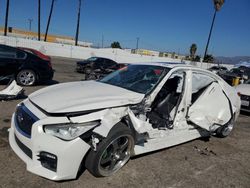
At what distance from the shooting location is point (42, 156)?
2.71 m

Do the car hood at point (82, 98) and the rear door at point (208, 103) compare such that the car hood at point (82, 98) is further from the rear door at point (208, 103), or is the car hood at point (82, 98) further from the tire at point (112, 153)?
the rear door at point (208, 103)

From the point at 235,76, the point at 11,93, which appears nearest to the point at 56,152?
the point at 11,93

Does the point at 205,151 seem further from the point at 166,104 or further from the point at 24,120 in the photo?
the point at 24,120

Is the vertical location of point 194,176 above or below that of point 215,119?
below

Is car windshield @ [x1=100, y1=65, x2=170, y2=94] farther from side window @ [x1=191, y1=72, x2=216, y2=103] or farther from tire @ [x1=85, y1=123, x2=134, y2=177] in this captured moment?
side window @ [x1=191, y1=72, x2=216, y2=103]

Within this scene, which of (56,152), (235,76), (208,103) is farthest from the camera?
(235,76)

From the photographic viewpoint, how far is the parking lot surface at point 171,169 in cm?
299

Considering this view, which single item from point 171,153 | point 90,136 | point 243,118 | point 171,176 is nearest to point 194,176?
point 171,176

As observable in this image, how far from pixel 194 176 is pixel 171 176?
363mm

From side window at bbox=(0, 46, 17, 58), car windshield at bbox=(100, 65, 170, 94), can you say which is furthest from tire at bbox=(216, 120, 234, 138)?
side window at bbox=(0, 46, 17, 58)

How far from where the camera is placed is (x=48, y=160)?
271cm

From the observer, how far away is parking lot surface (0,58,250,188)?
299 centimetres

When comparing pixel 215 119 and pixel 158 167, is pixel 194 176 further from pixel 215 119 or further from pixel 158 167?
pixel 215 119

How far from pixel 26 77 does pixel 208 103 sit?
253 inches
